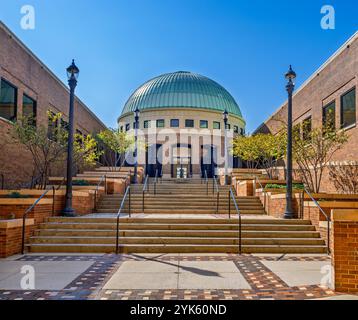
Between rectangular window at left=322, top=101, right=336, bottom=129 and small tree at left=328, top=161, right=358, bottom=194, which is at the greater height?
rectangular window at left=322, top=101, right=336, bottom=129

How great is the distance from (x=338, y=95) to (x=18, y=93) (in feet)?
59.9

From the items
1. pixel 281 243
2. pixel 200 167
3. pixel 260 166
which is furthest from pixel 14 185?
pixel 200 167

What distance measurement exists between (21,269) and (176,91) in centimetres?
4576

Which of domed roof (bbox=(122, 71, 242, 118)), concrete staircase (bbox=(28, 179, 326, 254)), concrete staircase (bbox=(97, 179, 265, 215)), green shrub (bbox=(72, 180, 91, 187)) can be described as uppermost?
domed roof (bbox=(122, 71, 242, 118))

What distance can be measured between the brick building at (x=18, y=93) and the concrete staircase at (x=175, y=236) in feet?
28.0

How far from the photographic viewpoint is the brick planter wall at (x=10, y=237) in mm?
9516

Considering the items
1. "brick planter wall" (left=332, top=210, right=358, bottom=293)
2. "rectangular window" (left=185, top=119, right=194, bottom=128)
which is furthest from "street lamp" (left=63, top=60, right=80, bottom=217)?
"rectangular window" (left=185, top=119, right=194, bottom=128)

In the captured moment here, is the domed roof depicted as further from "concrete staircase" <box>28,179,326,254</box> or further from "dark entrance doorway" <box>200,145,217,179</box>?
"concrete staircase" <box>28,179,326,254</box>

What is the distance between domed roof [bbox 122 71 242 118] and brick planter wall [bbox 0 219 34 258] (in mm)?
41146

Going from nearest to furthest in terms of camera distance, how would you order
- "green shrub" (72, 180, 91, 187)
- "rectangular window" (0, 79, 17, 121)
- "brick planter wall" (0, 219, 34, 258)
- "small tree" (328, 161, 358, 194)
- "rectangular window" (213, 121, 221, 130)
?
"brick planter wall" (0, 219, 34, 258) → "small tree" (328, 161, 358, 194) → "rectangular window" (0, 79, 17, 121) → "green shrub" (72, 180, 91, 187) → "rectangular window" (213, 121, 221, 130)

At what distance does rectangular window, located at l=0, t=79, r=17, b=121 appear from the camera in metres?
19.5

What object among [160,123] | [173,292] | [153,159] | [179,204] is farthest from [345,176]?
[160,123]

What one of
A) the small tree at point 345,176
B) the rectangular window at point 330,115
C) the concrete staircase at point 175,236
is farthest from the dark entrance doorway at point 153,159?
the concrete staircase at point 175,236

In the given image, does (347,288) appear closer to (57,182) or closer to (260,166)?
(57,182)
